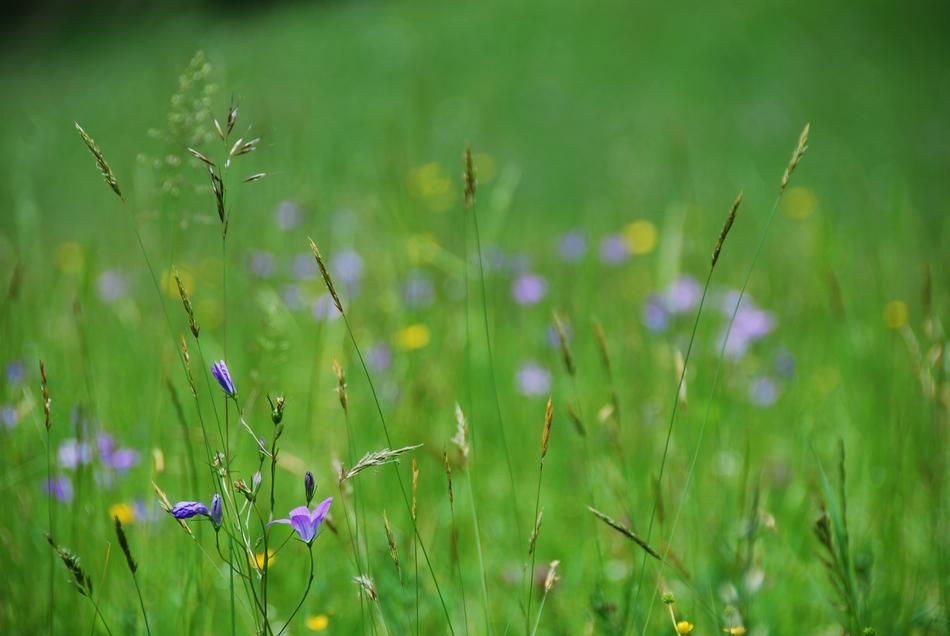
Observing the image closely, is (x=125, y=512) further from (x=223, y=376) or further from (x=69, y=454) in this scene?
(x=223, y=376)

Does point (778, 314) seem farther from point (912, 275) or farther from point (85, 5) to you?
point (85, 5)

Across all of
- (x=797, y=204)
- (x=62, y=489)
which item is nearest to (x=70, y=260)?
(x=62, y=489)

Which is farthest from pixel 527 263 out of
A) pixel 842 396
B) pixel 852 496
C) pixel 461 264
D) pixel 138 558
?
pixel 138 558

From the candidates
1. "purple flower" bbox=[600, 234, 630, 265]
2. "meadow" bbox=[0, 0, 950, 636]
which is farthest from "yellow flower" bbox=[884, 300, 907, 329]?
"purple flower" bbox=[600, 234, 630, 265]

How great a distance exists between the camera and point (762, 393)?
1.91 meters

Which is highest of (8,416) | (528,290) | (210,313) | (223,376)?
(223,376)

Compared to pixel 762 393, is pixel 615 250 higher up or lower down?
higher up

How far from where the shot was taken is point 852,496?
150 cm

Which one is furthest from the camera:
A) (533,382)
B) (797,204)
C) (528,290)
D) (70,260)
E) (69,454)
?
(797,204)

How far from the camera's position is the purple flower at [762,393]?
1854mm

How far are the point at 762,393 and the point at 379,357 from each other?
0.96 metres

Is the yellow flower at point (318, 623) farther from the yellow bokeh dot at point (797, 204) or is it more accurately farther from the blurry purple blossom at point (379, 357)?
the yellow bokeh dot at point (797, 204)

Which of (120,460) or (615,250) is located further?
(615,250)

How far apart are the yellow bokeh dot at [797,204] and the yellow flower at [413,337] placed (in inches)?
96.8
